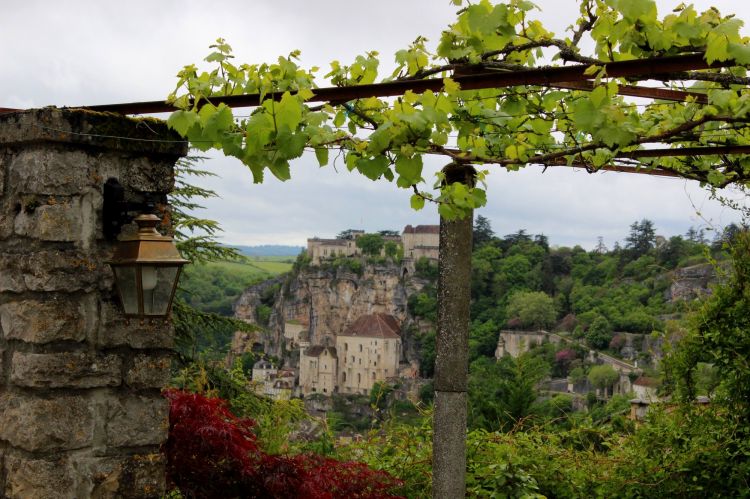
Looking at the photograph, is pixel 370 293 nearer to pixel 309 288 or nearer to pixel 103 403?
pixel 309 288

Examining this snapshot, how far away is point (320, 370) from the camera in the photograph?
2758 inches

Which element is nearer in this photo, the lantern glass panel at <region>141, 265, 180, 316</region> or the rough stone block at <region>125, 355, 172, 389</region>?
the lantern glass panel at <region>141, 265, 180, 316</region>

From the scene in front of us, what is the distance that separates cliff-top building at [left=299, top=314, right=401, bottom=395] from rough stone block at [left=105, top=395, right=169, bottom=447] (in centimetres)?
6571

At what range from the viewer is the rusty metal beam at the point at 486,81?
2.29 metres

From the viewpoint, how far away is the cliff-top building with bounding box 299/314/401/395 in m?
68.6

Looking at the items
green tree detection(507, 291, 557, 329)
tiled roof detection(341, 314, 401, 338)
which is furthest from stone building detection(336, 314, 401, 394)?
green tree detection(507, 291, 557, 329)

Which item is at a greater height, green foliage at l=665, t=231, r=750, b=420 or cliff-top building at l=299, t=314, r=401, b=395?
green foliage at l=665, t=231, r=750, b=420

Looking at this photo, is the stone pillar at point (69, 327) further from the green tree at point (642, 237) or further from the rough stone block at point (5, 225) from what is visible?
the green tree at point (642, 237)

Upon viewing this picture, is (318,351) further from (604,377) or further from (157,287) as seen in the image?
(157,287)

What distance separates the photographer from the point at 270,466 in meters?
3.35

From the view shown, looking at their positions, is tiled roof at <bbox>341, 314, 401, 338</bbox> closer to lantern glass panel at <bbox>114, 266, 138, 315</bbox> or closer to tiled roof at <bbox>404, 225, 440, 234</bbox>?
tiled roof at <bbox>404, 225, 440, 234</bbox>

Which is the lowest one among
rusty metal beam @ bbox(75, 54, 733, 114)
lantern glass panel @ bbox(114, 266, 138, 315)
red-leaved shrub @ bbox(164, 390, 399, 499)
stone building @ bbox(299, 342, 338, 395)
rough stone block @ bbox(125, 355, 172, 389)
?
stone building @ bbox(299, 342, 338, 395)

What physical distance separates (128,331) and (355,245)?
259ft

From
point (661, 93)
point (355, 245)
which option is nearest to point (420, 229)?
point (355, 245)
